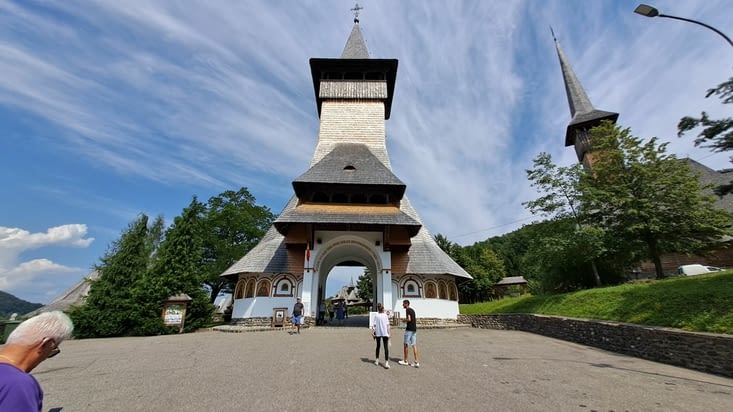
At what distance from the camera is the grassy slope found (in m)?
7.98

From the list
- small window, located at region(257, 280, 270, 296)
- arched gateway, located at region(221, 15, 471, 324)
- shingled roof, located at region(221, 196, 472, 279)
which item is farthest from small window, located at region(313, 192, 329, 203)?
small window, located at region(257, 280, 270, 296)

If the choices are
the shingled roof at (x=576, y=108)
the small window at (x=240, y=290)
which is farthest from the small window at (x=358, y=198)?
the shingled roof at (x=576, y=108)

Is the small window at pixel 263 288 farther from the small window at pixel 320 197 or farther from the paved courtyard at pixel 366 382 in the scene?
the paved courtyard at pixel 366 382

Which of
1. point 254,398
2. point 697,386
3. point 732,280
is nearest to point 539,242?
point 732,280

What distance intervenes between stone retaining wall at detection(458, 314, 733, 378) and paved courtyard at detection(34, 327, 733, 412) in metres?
0.55

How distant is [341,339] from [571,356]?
6872 millimetres

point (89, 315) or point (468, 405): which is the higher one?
point (89, 315)

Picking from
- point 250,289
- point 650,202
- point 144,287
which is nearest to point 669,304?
point 650,202

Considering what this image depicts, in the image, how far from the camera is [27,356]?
1.92 meters

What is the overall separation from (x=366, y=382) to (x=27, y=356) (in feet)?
16.7

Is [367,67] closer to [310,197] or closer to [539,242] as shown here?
[310,197]

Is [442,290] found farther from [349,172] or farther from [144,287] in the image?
[144,287]

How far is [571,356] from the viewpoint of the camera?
337 inches

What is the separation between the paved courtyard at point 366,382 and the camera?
4.83 m
